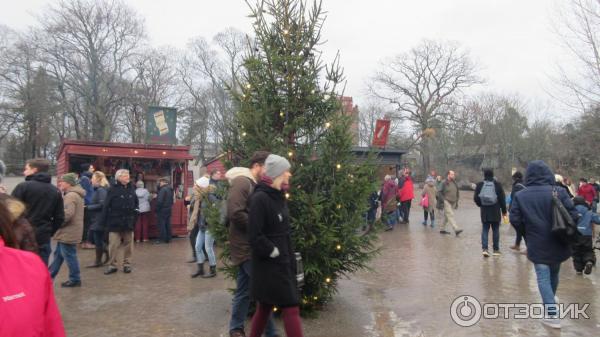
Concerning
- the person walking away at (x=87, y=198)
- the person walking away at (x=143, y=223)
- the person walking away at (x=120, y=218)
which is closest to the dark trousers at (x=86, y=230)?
the person walking away at (x=87, y=198)

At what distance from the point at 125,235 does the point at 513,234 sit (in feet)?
35.5

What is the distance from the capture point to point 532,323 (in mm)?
5059

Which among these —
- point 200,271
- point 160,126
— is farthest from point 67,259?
point 160,126

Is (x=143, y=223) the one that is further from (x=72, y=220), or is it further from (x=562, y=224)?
(x=562, y=224)

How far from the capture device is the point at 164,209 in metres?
11.6

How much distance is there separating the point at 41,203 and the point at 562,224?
6.28m

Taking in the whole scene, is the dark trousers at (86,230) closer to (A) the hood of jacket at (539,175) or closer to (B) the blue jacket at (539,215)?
(B) the blue jacket at (539,215)

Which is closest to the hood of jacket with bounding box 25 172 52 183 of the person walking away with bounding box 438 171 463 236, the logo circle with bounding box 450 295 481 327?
Answer: the logo circle with bounding box 450 295 481 327

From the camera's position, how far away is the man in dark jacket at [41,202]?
5555mm

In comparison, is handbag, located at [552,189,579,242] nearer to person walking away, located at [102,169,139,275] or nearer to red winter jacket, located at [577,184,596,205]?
person walking away, located at [102,169,139,275]

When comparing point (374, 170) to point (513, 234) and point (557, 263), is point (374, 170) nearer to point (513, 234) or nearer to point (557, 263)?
point (557, 263)

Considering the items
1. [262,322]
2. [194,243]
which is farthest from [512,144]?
[262,322]

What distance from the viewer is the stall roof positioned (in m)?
12.0

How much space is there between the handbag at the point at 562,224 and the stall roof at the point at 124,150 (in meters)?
10.4
